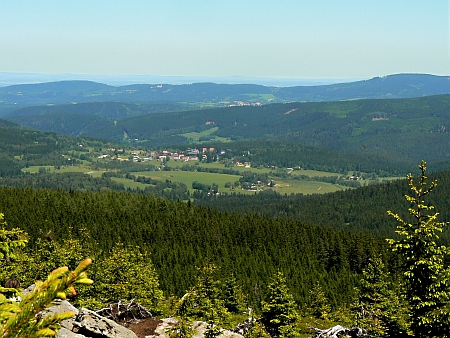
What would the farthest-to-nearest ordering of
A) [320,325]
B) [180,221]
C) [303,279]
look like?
[180,221] → [303,279] → [320,325]

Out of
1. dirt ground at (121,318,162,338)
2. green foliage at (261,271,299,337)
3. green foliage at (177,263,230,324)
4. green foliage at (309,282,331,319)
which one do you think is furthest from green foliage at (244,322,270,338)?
green foliage at (309,282,331,319)

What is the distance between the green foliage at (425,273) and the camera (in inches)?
1079

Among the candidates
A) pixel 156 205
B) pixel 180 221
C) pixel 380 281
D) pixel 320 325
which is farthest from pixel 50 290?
pixel 156 205

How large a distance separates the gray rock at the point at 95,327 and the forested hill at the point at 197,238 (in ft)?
178

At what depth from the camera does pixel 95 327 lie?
33375 mm

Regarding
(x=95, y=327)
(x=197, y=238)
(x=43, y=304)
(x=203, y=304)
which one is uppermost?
(x=43, y=304)

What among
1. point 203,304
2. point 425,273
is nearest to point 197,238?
point 203,304

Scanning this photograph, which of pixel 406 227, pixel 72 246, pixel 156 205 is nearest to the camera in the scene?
pixel 406 227

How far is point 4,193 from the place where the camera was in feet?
508

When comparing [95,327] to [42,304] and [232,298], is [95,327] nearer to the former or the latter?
[42,304]

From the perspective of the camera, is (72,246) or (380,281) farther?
(72,246)

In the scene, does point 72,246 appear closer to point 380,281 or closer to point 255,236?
point 380,281

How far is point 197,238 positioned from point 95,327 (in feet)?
350

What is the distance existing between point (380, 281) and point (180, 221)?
4207 inches
